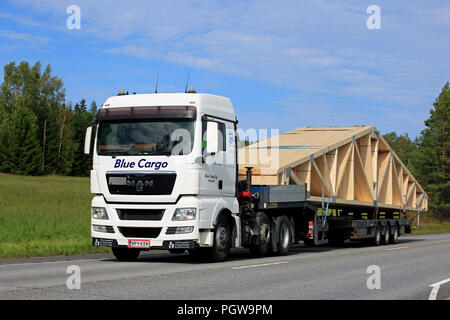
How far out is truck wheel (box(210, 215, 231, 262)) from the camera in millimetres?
13398

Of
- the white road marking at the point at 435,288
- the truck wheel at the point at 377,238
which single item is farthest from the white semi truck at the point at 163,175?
the truck wheel at the point at 377,238

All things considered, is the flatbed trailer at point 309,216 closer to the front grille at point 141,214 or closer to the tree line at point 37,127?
the front grille at point 141,214

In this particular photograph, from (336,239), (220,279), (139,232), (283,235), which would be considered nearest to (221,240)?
(139,232)

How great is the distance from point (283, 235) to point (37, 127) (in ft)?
245

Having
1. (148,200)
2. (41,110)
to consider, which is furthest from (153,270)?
(41,110)

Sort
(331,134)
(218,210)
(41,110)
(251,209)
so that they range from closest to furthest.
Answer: (218,210) < (251,209) < (331,134) < (41,110)

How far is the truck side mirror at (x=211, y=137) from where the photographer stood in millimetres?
12734

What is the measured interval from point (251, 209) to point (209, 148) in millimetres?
2958

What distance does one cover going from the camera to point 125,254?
46.6ft

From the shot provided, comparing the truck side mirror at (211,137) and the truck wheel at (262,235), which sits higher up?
the truck side mirror at (211,137)

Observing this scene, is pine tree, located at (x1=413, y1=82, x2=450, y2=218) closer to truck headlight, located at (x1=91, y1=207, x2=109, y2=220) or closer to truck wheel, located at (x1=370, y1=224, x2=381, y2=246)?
truck wheel, located at (x1=370, y1=224, x2=381, y2=246)

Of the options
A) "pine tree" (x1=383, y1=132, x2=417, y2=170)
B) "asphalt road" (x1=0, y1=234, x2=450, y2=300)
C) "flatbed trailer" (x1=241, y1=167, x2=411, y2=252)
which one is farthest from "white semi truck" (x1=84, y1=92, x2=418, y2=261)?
"pine tree" (x1=383, y1=132, x2=417, y2=170)

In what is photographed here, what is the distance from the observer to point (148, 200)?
1270 cm

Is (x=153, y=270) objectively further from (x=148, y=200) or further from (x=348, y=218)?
(x=348, y=218)
